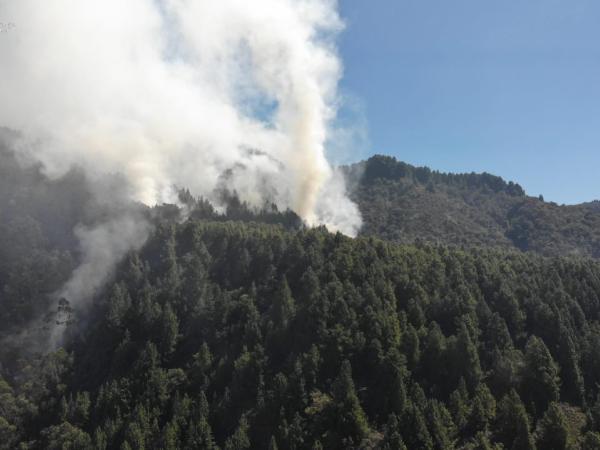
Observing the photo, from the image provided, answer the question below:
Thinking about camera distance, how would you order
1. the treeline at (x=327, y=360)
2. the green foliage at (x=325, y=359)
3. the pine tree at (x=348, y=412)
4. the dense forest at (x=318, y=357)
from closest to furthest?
the pine tree at (x=348, y=412) → the treeline at (x=327, y=360) → the dense forest at (x=318, y=357) → the green foliage at (x=325, y=359)

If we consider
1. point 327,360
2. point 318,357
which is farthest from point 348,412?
point 327,360

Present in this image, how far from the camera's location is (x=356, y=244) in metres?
191

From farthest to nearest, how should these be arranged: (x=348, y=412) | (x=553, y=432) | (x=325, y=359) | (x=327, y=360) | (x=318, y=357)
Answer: (x=325, y=359) < (x=327, y=360) < (x=318, y=357) < (x=348, y=412) < (x=553, y=432)

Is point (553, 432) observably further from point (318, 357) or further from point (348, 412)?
point (318, 357)

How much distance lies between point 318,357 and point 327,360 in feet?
12.5

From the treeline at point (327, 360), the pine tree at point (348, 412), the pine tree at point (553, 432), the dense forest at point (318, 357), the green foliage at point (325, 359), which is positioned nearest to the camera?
the pine tree at point (553, 432)

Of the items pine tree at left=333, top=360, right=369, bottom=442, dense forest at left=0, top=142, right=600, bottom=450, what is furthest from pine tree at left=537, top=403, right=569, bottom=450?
pine tree at left=333, top=360, right=369, bottom=442

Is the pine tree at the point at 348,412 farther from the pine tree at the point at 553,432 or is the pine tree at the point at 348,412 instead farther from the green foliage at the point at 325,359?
the pine tree at the point at 553,432

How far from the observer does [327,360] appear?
136875mm

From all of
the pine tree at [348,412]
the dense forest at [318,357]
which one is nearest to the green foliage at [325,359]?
the pine tree at [348,412]

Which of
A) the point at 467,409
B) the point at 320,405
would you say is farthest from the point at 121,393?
the point at 467,409

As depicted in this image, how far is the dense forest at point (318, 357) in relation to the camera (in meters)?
116

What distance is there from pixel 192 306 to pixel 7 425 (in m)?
61.8

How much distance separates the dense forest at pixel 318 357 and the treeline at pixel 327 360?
0.48m
